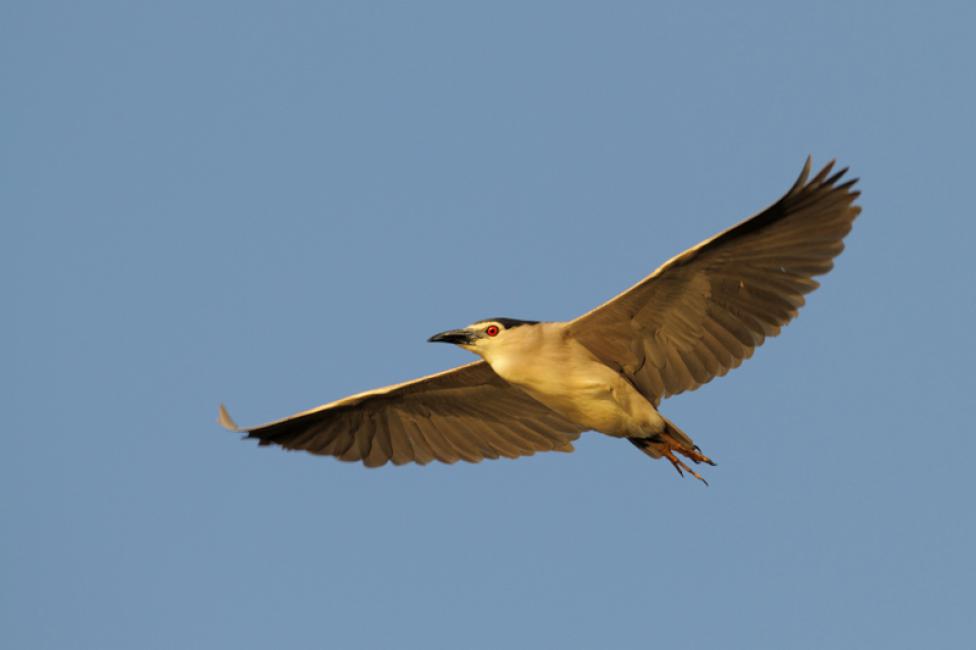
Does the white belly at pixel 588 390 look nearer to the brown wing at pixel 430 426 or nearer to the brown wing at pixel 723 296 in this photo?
the brown wing at pixel 723 296

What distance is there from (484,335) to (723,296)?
228 cm

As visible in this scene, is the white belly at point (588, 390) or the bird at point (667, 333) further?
the white belly at point (588, 390)

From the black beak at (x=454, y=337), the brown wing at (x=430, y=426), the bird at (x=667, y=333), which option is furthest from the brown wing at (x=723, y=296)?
the brown wing at (x=430, y=426)

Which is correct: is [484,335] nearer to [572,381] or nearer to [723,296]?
[572,381]

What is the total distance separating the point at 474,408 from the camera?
15125 millimetres

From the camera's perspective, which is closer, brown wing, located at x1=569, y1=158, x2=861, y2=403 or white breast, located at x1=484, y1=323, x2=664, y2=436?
brown wing, located at x1=569, y1=158, x2=861, y2=403

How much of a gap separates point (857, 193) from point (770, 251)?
2.99 ft

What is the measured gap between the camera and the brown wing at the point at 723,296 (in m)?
12.6

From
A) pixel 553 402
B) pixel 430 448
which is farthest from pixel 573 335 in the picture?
pixel 430 448

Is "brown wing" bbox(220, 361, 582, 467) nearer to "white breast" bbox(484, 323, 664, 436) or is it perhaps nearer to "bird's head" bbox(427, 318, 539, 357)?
"bird's head" bbox(427, 318, 539, 357)

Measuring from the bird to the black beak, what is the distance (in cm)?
1

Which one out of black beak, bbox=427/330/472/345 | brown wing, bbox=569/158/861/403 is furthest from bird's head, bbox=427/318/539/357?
brown wing, bbox=569/158/861/403

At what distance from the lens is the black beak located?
539 inches

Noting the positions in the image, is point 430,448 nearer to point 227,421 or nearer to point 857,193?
point 227,421
